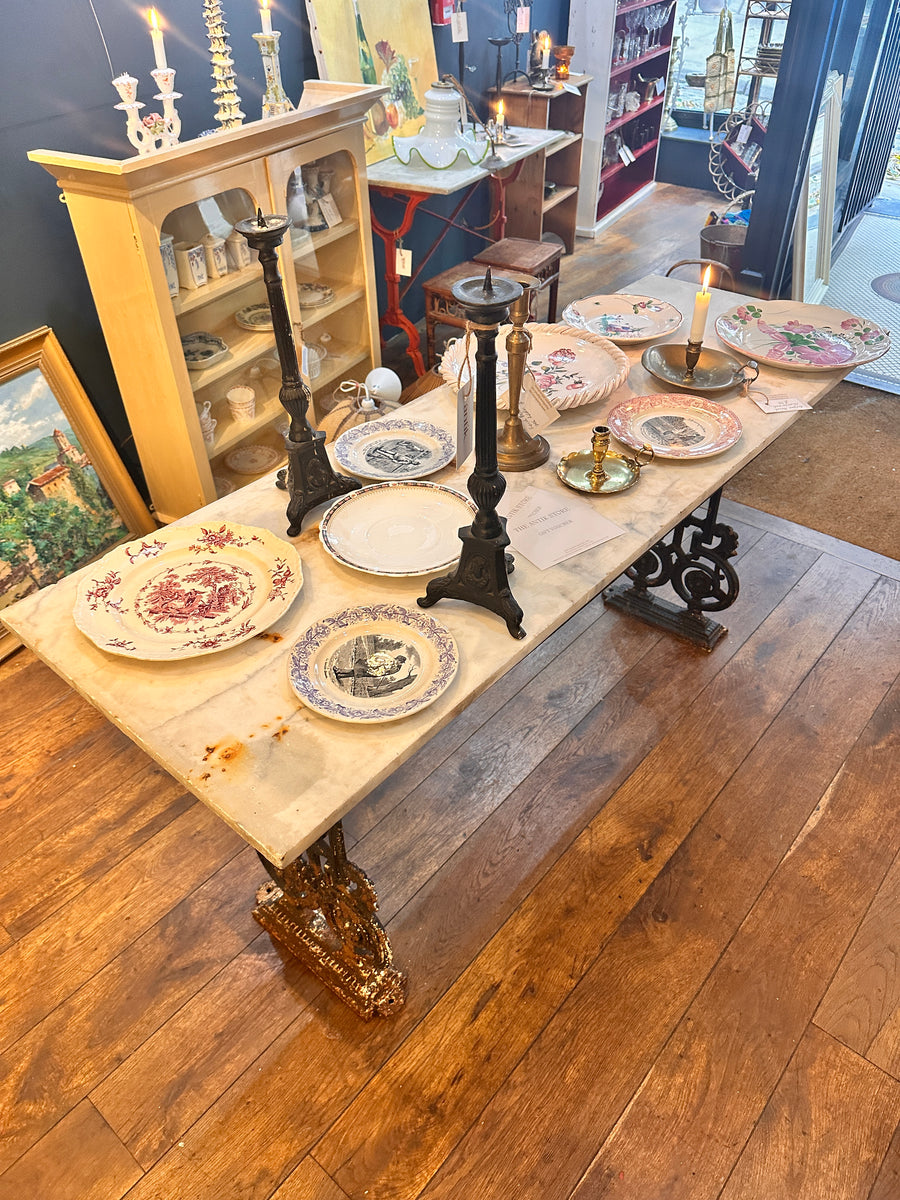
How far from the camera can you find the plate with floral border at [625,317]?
7.45ft

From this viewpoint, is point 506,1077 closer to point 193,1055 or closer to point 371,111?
point 193,1055

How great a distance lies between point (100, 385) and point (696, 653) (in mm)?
2066

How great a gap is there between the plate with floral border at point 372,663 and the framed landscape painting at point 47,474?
151 cm

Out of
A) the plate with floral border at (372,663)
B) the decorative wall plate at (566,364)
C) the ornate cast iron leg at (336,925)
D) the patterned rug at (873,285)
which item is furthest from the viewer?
the patterned rug at (873,285)

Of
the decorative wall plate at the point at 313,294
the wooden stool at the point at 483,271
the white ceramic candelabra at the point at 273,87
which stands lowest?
the wooden stool at the point at 483,271

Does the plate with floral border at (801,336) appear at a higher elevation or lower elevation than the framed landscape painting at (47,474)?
higher

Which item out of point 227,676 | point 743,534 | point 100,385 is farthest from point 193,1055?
point 743,534

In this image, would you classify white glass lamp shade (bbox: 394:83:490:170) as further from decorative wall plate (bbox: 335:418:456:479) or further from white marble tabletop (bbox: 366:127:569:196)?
decorative wall plate (bbox: 335:418:456:479)

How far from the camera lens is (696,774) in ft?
7.18

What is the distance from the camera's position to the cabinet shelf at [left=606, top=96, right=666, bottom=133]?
16.8ft

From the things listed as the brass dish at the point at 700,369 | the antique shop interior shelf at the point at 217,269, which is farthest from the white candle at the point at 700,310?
the antique shop interior shelf at the point at 217,269

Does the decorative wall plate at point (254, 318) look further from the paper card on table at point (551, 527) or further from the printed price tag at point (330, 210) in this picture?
the paper card on table at point (551, 527)

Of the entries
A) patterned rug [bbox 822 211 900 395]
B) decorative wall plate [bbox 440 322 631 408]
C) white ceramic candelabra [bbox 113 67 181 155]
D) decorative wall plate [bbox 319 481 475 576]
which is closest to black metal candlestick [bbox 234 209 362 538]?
decorative wall plate [bbox 319 481 475 576]

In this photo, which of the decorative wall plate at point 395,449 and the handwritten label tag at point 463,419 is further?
the decorative wall plate at point 395,449
